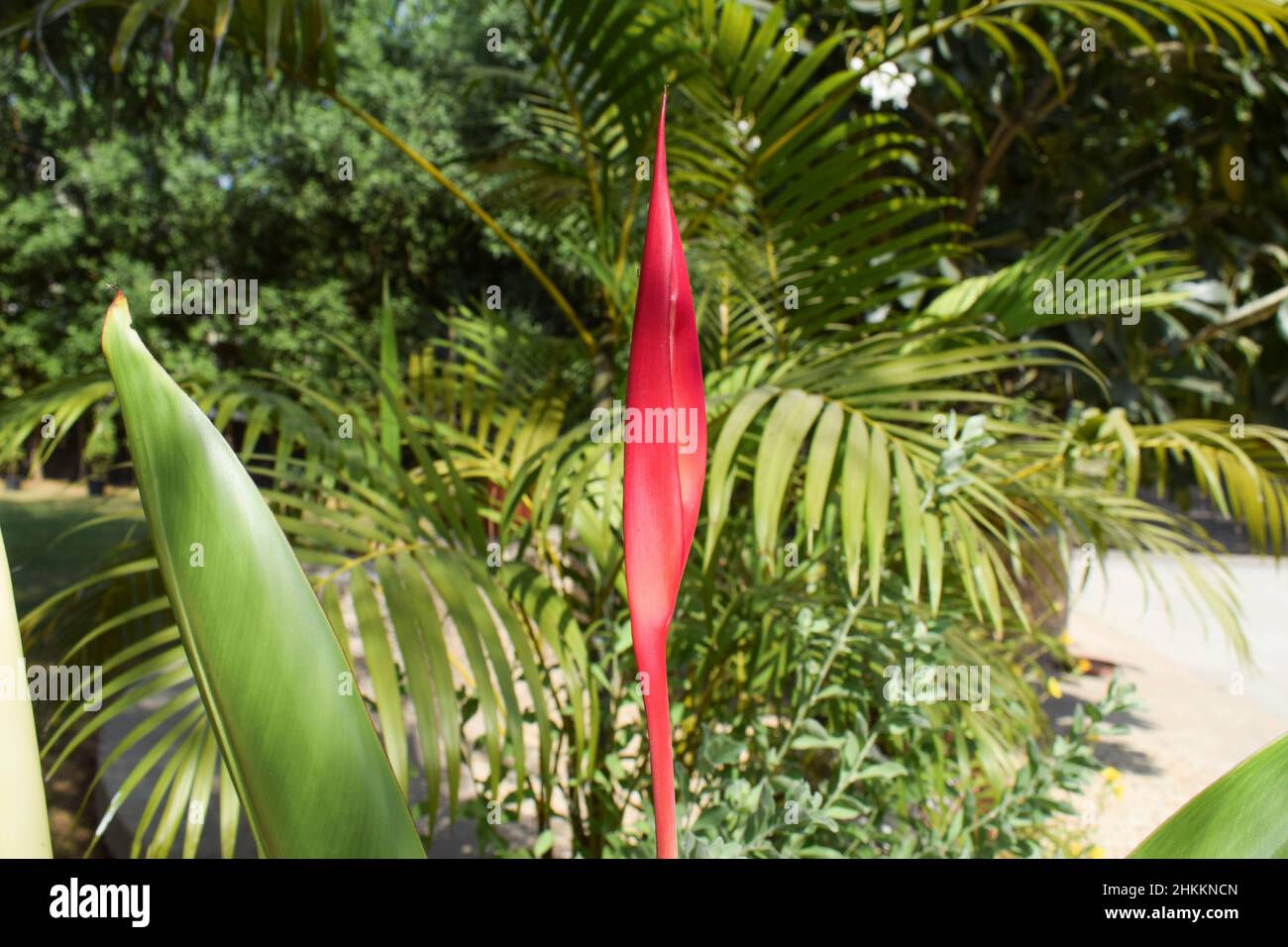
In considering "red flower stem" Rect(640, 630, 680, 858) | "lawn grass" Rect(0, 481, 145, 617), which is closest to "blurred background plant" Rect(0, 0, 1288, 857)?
"red flower stem" Rect(640, 630, 680, 858)

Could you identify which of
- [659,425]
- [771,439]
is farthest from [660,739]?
[771,439]

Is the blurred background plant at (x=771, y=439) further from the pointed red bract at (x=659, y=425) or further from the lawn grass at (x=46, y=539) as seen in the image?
the lawn grass at (x=46, y=539)

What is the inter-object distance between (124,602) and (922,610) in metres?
1.21

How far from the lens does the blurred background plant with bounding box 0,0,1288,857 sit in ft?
3.72

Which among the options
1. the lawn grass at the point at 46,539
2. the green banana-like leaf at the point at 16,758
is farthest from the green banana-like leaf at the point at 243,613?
the lawn grass at the point at 46,539

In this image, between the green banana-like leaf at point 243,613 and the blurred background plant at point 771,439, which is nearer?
Answer: the green banana-like leaf at point 243,613

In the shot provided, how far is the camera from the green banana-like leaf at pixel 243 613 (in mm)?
277

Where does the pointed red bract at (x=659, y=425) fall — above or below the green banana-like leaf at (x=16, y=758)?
above

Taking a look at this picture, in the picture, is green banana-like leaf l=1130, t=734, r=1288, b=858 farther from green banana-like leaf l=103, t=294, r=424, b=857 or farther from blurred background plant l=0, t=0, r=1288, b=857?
blurred background plant l=0, t=0, r=1288, b=857

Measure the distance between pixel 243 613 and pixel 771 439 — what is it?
0.86 metres

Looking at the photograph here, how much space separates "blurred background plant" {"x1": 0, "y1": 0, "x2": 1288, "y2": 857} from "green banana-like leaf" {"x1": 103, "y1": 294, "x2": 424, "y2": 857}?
0.51 m

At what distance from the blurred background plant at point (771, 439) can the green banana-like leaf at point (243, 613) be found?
1.66 ft

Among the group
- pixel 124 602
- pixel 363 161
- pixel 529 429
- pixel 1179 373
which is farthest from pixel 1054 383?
pixel 363 161

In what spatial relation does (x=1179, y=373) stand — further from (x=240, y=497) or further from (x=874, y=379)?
(x=240, y=497)
